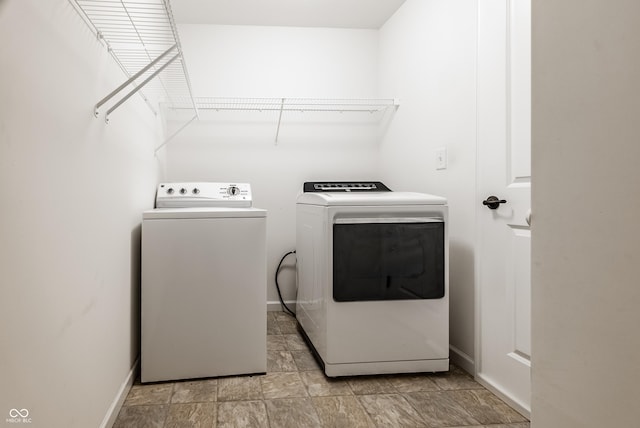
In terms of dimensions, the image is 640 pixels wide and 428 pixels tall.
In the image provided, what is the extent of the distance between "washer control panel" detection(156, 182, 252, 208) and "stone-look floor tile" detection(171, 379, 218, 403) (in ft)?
3.71

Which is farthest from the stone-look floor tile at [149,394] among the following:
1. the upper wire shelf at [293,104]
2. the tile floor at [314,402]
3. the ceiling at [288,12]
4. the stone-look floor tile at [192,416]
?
the ceiling at [288,12]

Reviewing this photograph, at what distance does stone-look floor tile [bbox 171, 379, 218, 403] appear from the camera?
6.01 ft

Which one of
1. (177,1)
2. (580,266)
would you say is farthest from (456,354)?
(177,1)

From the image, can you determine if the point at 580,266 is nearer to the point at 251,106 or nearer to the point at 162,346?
the point at 162,346

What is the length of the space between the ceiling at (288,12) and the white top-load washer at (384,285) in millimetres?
1537

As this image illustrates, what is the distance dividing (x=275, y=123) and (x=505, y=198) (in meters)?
1.91

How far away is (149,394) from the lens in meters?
1.88

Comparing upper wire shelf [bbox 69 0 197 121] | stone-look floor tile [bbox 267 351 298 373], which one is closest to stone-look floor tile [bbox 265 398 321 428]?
stone-look floor tile [bbox 267 351 298 373]

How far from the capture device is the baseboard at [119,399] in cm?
152

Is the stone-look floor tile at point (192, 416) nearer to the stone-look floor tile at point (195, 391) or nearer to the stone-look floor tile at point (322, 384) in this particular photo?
the stone-look floor tile at point (195, 391)

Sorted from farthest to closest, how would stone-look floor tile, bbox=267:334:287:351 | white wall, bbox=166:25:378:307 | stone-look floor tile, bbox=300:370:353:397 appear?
white wall, bbox=166:25:378:307 → stone-look floor tile, bbox=267:334:287:351 → stone-look floor tile, bbox=300:370:353:397

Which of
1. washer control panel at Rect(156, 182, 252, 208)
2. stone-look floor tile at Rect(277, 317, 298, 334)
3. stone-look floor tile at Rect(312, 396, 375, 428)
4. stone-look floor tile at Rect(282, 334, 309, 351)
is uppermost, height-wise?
washer control panel at Rect(156, 182, 252, 208)

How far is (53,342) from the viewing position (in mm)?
1049

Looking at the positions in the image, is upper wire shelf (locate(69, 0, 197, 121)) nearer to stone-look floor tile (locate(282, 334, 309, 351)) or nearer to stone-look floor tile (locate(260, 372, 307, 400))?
stone-look floor tile (locate(260, 372, 307, 400))
